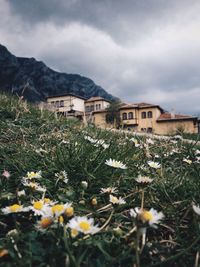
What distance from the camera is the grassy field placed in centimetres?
111

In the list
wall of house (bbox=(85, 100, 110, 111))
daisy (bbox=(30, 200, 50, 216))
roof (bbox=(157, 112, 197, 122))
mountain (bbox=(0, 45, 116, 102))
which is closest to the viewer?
daisy (bbox=(30, 200, 50, 216))

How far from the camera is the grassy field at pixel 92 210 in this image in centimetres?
111

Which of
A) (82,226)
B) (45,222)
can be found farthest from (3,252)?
(82,226)

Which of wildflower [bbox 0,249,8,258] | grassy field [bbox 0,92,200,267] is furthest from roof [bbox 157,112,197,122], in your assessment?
wildflower [bbox 0,249,8,258]

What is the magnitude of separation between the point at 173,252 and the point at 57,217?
519 mm

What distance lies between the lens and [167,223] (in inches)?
59.2

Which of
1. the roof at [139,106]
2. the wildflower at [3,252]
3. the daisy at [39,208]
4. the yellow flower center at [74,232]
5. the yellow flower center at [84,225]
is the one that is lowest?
the wildflower at [3,252]

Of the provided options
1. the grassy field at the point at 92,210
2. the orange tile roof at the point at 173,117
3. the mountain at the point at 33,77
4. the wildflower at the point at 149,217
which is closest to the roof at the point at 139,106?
the orange tile roof at the point at 173,117

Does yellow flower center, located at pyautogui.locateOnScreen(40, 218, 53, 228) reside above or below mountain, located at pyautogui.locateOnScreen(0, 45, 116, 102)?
below

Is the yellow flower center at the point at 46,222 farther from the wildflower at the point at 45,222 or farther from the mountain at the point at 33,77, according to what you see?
the mountain at the point at 33,77

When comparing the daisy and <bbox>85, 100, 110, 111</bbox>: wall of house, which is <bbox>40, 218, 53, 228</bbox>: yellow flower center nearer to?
the daisy

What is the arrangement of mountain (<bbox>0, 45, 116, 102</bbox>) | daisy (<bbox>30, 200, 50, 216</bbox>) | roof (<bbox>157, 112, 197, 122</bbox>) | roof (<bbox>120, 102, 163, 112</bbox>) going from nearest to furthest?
1. daisy (<bbox>30, 200, 50, 216</bbox>)
2. roof (<bbox>157, 112, 197, 122</bbox>)
3. roof (<bbox>120, 102, 163, 112</bbox>)
4. mountain (<bbox>0, 45, 116, 102</bbox>)

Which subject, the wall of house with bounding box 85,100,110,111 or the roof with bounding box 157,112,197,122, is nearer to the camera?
the roof with bounding box 157,112,197,122

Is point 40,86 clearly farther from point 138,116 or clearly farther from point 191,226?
point 191,226
